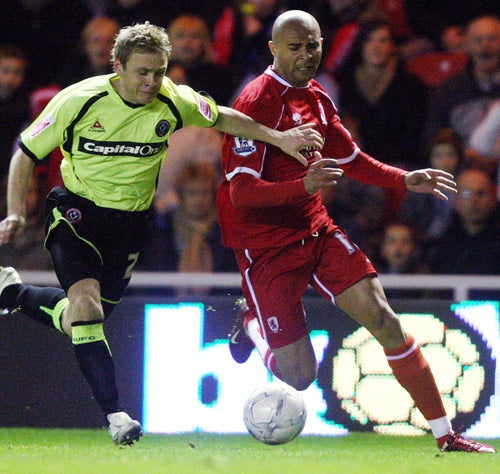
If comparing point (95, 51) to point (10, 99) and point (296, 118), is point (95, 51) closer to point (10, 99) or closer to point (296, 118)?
point (10, 99)

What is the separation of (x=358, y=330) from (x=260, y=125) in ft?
5.50

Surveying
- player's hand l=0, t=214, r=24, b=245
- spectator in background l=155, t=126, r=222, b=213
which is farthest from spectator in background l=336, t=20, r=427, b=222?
player's hand l=0, t=214, r=24, b=245

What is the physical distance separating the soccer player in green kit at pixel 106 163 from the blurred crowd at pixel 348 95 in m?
2.18

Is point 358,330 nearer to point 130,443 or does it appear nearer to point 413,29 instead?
point 130,443

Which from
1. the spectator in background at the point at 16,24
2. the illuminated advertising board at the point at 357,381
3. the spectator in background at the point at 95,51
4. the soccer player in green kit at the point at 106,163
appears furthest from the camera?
the spectator in background at the point at 16,24

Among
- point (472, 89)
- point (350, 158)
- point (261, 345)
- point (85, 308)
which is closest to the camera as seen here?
point (85, 308)

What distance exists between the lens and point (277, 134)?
251 inches

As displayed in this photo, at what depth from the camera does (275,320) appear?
21.7ft

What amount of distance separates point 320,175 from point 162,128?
2.86 feet

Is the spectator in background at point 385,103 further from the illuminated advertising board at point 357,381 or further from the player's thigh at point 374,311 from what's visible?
the player's thigh at point 374,311

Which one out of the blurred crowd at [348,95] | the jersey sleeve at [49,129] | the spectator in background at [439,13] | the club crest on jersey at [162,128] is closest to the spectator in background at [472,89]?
the blurred crowd at [348,95]

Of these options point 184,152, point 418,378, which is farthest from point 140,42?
point 184,152

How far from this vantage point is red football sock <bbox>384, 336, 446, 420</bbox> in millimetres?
6348

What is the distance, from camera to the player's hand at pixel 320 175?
6000 mm
